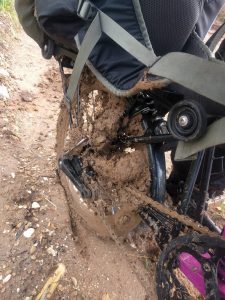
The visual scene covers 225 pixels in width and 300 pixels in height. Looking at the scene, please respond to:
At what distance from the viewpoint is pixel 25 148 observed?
3.32m

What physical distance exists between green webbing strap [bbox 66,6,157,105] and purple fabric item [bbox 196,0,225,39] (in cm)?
54

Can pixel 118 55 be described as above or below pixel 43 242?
above

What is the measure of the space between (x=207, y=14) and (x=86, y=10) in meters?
0.67

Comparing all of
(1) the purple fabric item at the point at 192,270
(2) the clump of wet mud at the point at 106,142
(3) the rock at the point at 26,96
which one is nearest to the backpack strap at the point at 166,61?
(2) the clump of wet mud at the point at 106,142

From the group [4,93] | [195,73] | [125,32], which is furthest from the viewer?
[4,93]

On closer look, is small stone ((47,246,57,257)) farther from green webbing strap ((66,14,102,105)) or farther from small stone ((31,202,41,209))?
green webbing strap ((66,14,102,105))

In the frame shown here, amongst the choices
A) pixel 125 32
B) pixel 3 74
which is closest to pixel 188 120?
pixel 125 32

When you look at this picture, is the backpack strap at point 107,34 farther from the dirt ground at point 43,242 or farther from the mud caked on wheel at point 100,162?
the dirt ground at point 43,242

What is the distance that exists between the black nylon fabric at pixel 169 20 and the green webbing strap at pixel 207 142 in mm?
517

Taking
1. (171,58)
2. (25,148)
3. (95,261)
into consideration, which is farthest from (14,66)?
(171,58)

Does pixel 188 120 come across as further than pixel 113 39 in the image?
No

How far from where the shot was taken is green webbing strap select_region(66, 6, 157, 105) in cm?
149

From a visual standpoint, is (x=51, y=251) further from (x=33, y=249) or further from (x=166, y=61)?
(x=166, y=61)

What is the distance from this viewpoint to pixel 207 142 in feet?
A: 4.34
